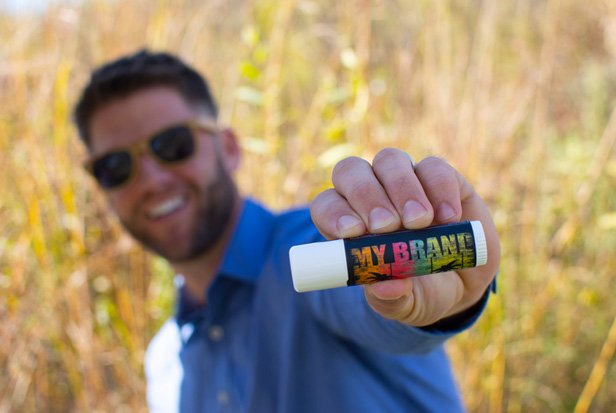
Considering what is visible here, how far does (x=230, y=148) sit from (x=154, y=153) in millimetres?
365

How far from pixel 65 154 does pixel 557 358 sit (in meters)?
2.40

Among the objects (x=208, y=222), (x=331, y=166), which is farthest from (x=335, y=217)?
(x=331, y=166)

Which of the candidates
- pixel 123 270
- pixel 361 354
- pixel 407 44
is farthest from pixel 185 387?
pixel 407 44

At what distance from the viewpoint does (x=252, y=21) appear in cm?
178

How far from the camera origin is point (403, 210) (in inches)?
21.8

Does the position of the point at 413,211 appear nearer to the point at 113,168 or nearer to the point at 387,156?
the point at 387,156

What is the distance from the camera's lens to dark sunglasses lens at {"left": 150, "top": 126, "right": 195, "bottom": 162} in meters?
1.43

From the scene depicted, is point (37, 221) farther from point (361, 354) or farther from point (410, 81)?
point (410, 81)

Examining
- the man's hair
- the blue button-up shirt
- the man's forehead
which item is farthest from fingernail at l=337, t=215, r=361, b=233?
the man's hair

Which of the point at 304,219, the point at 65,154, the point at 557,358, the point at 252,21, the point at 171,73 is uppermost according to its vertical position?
the point at 252,21

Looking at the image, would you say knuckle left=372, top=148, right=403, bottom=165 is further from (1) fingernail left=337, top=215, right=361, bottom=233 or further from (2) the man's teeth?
(2) the man's teeth

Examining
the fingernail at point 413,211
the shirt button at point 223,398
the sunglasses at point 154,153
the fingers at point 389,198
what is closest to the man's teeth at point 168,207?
the sunglasses at point 154,153

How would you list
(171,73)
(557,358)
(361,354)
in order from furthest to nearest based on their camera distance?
(557,358) → (171,73) → (361,354)

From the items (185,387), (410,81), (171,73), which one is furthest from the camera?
(410,81)
